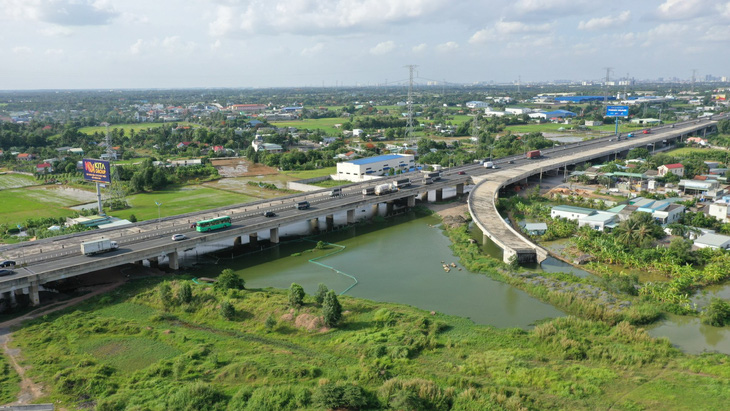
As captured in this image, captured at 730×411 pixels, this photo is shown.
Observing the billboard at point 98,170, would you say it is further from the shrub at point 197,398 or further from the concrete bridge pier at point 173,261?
the shrub at point 197,398

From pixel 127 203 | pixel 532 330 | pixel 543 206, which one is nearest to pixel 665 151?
pixel 543 206

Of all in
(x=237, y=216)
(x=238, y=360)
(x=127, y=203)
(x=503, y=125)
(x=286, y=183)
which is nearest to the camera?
(x=238, y=360)

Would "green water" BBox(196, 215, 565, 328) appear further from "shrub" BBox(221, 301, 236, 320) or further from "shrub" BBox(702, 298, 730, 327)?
"shrub" BBox(702, 298, 730, 327)

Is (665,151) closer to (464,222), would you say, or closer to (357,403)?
(464,222)

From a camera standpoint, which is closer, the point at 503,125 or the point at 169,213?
the point at 169,213

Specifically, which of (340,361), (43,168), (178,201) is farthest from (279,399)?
(43,168)

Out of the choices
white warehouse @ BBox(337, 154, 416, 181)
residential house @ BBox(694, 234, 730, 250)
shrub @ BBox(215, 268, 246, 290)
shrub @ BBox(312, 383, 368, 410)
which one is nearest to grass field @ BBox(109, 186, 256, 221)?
white warehouse @ BBox(337, 154, 416, 181)

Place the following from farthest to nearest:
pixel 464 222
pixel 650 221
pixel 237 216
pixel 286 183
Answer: pixel 286 183 < pixel 464 222 < pixel 237 216 < pixel 650 221

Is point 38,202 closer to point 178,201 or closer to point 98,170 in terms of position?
point 98,170
